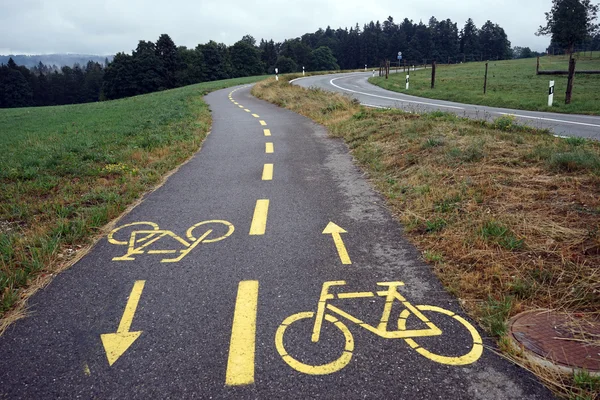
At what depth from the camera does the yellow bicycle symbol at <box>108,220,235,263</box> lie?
177 inches

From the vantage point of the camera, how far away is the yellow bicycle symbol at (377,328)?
8.85 ft

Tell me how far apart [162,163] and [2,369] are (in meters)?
6.12

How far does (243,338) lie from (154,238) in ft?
7.99

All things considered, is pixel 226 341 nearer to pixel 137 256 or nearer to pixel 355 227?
pixel 137 256

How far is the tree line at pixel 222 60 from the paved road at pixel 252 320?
91020 millimetres

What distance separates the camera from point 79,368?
2.73m

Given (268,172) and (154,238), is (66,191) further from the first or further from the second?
(268,172)

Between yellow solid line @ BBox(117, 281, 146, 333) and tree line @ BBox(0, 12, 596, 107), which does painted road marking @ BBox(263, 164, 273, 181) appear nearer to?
yellow solid line @ BBox(117, 281, 146, 333)

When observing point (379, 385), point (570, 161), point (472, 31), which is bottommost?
point (379, 385)

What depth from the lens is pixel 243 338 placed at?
2.98m

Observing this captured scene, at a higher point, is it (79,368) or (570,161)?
(570,161)

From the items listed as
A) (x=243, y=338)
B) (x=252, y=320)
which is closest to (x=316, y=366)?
(x=243, y=338)

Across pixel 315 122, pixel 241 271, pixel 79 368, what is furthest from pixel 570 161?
pixel 315 122

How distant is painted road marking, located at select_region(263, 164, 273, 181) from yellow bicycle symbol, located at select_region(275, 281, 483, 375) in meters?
4.14
